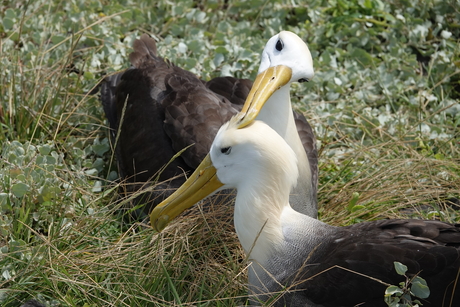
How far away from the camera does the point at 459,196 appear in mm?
5035

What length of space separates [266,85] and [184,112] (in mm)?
896

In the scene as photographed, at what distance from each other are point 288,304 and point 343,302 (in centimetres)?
33

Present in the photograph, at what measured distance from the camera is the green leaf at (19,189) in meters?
4.34

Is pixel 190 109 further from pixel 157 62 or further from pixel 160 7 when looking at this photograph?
pixel 160 7

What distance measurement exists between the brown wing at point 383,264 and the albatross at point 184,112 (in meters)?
0.92

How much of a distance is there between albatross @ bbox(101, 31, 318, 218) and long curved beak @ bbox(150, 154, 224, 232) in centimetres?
34

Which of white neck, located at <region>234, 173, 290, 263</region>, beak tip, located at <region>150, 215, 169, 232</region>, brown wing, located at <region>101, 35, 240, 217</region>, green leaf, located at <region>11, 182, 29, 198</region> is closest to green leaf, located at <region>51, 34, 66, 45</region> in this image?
brown wing, located at <region>101, 35, 240, 217</region>

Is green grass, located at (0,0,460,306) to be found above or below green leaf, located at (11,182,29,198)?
below

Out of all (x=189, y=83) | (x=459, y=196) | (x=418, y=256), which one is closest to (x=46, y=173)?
(x=189, y=83)

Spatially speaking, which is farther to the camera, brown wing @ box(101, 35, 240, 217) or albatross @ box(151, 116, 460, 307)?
brown wing @ box(101, 35, 240, 217)

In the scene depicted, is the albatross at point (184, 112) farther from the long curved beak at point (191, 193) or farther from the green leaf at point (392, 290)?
the green leaf at point (392, 290)

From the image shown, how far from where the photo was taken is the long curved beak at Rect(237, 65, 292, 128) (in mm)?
4233

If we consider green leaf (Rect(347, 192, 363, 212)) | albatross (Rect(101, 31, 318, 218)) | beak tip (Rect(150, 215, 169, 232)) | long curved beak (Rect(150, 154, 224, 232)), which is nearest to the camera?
long curved beak (Rect(150, 154, 224, 232))

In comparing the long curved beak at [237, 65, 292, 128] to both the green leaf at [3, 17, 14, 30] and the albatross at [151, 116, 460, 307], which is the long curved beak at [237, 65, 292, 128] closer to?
the albatross at [151, 116, 460, 307]
